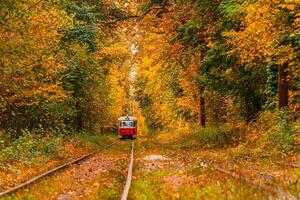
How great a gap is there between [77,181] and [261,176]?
15.9ft

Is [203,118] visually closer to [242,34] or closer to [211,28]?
[211,28]

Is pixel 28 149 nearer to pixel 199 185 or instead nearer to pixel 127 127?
pixel 199 185

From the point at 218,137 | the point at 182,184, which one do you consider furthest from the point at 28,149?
the point at 218,137

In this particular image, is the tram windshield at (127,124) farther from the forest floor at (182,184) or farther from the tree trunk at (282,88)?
the forest floor at (182,184)

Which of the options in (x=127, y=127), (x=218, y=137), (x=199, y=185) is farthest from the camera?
(x=127, y=127)

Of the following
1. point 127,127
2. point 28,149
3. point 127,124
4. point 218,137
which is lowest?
point 127,127

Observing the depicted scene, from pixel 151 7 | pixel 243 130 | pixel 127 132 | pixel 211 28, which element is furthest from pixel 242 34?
pixel 127 132

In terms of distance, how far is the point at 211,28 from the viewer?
24812 mm

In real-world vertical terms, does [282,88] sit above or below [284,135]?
above

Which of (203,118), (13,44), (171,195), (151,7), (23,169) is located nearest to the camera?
(171,195)

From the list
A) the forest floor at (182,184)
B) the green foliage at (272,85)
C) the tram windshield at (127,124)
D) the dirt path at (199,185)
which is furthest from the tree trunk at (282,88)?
the tram windshield at (127,124)

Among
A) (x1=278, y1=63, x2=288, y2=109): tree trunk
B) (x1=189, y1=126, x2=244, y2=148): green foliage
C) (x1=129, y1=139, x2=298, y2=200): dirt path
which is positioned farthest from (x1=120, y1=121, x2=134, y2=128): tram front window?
(x1=129, y1=139, x2=298, y2=200): dirt path

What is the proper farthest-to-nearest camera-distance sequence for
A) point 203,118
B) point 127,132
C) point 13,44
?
point 127,132
point 203,118
point 13,44

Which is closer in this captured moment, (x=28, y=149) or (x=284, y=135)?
(x=284, y=135)
